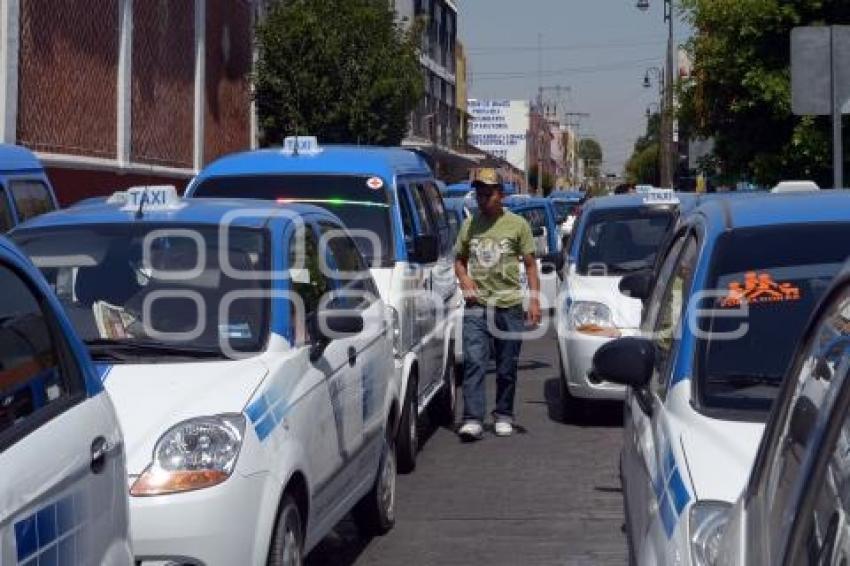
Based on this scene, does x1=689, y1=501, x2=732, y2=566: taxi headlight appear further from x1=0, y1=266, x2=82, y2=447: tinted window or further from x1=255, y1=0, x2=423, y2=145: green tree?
x1=255, y1=0, x2=423, y2=145: green tree

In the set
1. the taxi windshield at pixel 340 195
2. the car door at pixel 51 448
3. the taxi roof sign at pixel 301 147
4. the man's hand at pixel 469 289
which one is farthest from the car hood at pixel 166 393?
the man's hand at pixel 469 289

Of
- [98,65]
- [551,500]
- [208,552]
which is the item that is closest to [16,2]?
[98,65]

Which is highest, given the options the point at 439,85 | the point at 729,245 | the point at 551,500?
the point at 439,85

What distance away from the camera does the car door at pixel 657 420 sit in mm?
4332

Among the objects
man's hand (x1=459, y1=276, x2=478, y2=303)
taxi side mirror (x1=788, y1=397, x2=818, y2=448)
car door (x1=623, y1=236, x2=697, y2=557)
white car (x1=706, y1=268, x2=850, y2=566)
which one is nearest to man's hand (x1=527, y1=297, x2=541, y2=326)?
man's hand (x1=459, y1=276, x2=478, y2=303)

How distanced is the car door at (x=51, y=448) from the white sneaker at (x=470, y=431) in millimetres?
6517

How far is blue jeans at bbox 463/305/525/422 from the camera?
10.8 metres

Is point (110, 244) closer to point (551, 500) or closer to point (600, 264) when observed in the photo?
point (551, 500)

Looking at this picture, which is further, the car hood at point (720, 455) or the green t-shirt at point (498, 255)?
the green t-shirt at point (498, 255)

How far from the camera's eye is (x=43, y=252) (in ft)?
21.8

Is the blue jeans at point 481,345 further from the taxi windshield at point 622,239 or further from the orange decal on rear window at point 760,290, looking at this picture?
the orange decal on rear window at point 760,290

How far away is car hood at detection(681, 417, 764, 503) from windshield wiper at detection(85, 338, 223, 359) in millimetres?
2280

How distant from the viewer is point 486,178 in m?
10.8

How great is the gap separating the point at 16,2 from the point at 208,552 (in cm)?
1554
